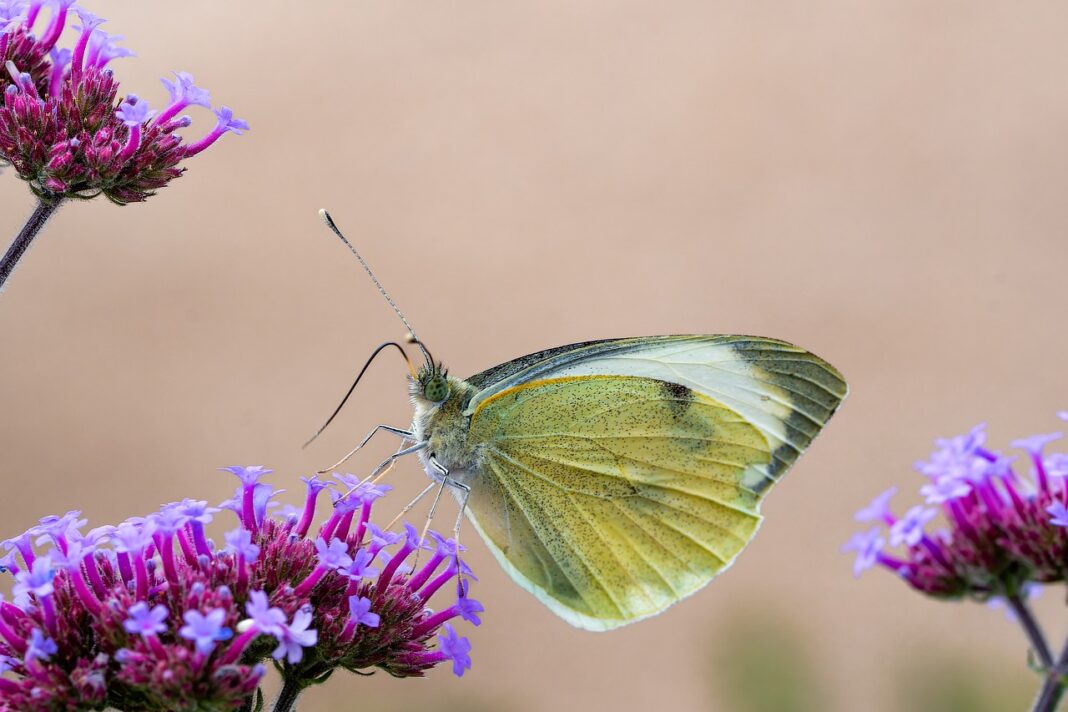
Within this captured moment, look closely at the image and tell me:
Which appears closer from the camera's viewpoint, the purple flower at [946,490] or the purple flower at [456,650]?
the purple flower at [946,490]

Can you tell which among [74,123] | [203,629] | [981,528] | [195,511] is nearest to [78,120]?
[74,123]

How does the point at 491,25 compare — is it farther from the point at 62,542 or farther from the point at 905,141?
the point at 62,542

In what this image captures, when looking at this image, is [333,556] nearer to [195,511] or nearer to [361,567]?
[361,567]

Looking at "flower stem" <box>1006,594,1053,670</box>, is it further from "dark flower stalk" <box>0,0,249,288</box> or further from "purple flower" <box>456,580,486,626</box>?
"dark flower stalk" <box>0,0,249,288</box>

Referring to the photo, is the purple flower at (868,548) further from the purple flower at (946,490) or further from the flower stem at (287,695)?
the flower stem at (287,695)

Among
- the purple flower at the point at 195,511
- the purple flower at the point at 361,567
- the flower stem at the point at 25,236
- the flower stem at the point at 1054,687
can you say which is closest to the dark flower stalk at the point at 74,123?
the flower stem at the point at 25,236

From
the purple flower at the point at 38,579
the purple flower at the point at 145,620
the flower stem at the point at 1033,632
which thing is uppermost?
the purple flower at the point at 38,579

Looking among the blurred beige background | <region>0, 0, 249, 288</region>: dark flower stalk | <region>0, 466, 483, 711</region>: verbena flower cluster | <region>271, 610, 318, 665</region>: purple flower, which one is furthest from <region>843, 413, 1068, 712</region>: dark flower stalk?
the blurred beige background

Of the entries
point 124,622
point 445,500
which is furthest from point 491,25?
point 124,622
